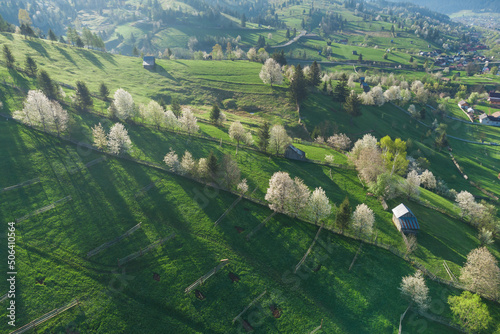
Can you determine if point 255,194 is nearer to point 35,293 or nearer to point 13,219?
point 35,293

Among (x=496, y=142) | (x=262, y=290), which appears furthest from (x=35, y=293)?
(x=496, y=142)

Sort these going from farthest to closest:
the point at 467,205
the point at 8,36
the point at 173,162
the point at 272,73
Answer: the point at 8,36 < the point at 272,73 < the point at 467,205 < the point at 173,162

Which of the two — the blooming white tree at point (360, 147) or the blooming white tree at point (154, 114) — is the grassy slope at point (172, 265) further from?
the blooming white tree at point (360, 147)

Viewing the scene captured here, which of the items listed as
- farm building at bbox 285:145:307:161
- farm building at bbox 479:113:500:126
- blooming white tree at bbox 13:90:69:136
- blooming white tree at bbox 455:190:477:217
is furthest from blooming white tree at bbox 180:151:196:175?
farm building at bbox 479:113:500:126

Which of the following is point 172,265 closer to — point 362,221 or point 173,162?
point 173,162

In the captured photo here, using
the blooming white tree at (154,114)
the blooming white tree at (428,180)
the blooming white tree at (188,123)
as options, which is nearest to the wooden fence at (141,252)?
the blooming white tree at (188,123)

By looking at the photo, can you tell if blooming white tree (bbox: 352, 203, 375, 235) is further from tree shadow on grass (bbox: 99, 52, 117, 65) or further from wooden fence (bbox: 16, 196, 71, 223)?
tree shadow on grass (bbox: 99, 52, 117, 65)

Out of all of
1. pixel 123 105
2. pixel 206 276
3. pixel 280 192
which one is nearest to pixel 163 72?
pixel 123 105
